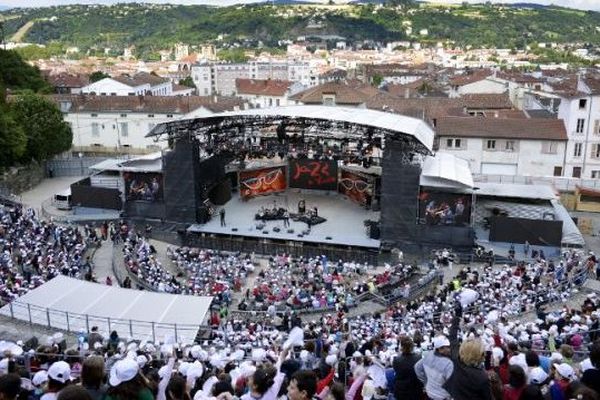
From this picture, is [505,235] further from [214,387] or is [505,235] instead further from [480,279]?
[214,387]

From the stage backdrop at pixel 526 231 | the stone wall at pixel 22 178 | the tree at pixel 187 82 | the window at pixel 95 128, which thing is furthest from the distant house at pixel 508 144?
the tree at pixel 187 82

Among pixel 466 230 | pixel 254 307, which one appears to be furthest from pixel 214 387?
pixel 466 230

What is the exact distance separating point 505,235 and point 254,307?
12.8 metres

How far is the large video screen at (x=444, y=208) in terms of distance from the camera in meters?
26.9

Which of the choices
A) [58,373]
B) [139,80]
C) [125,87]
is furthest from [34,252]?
[139,80]

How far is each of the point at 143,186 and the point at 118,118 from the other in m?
20.6

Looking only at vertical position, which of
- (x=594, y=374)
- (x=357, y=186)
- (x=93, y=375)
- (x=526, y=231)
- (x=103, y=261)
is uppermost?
(x=93, y=375)

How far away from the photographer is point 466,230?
1057 inches

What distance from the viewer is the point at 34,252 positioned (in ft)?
75.4

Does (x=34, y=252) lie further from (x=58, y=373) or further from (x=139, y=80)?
(x=139, y=80)

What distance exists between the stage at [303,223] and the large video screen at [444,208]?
2.62 metres

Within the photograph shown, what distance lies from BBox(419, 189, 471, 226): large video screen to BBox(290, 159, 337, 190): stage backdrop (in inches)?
359

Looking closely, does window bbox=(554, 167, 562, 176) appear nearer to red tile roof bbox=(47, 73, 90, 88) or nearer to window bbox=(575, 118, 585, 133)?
window bbox=(575, 118, 585, 133)

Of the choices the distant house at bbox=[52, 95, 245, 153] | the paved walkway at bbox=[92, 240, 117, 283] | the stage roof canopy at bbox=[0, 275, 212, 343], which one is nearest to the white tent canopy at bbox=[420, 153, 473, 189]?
the stage roof canopy at bbox=[0, 275, 212, 343]
